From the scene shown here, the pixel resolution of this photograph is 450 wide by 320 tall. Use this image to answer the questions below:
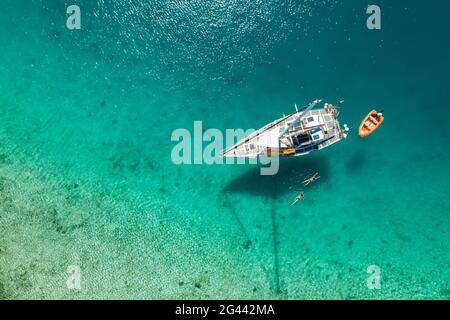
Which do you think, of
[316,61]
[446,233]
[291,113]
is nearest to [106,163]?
[291,113]

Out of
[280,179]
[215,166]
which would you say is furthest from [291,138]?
[215,166]

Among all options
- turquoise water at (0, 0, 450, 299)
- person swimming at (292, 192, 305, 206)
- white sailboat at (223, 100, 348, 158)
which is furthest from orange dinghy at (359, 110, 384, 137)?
person swimming at (292, 192, 305, 206)

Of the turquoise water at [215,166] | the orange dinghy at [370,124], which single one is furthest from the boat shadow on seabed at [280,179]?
the orange dinghy at [370,124]

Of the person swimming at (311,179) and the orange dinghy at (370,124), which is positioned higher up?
the orange dinghy at (370,124)

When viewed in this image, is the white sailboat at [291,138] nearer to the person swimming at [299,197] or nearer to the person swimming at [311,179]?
the person swimming at [311,179]

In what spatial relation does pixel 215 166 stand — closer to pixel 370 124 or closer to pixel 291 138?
pixel 291 138

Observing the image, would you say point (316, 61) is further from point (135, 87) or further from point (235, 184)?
point (135, 87)
